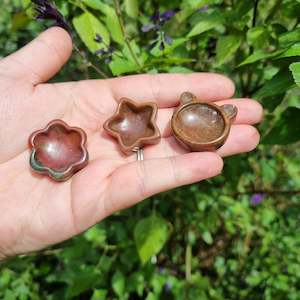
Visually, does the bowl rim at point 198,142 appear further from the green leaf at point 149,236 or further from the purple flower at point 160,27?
the green leaf at point 149,236

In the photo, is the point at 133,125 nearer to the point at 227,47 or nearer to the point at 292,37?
the point at 227,47

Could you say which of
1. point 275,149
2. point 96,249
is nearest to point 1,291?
point 96,249

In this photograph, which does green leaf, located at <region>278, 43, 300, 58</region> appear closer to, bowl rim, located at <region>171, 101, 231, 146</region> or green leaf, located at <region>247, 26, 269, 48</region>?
green leaf, located at <region>247, 26, 269, 48</region>

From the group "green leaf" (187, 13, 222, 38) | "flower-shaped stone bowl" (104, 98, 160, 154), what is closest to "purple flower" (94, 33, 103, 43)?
"flower-shaped stone bowl" (104, 98, 160, 154)

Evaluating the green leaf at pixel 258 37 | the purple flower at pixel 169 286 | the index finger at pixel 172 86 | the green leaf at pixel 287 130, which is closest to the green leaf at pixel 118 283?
the purple flower at pixel 169 286

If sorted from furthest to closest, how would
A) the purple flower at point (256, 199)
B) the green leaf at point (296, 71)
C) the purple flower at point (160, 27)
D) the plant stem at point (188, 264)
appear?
1. the purple flower at point (256, 199)
2. the plant stem at point (188, 264)
3. the purple flower at point (160, 27)
4. the green leaf at point (296, 71)

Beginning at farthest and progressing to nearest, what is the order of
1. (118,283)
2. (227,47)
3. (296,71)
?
(118,283)
(227,47)
(296,71)

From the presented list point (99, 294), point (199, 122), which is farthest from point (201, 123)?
point (99, 294)
